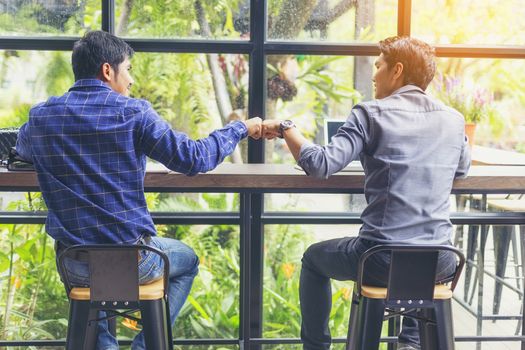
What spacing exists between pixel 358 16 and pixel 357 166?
92 cm

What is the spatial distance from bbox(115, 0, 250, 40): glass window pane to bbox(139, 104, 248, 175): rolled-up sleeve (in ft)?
3.44

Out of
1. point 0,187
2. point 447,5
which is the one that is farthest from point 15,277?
point 447,5

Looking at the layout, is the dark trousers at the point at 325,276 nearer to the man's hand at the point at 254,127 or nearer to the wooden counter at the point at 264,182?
the wooden counter at the point at 264,182

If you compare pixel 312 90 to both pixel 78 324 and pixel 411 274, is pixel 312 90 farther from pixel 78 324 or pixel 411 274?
pixel 78 324

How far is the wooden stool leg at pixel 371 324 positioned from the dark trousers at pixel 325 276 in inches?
3.0

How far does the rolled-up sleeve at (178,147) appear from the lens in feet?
6.90

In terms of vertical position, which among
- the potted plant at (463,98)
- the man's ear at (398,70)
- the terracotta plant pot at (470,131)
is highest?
the man's ear at (398,70)

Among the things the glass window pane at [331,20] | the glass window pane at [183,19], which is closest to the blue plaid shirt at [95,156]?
the glass window pane at [183,19]

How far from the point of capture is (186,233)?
130 inches

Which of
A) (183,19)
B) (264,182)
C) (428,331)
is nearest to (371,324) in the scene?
(428,331)

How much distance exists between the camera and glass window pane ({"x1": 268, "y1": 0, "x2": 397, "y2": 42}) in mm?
3234

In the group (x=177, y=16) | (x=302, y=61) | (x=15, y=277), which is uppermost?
(x=177, y=16)

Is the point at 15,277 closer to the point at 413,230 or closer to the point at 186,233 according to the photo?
the point at 186,233

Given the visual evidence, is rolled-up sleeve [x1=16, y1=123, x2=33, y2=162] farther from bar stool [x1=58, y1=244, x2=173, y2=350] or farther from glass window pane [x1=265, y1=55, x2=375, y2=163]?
glass window pane [x1=265, y1=55, x2=375, y2=163]
